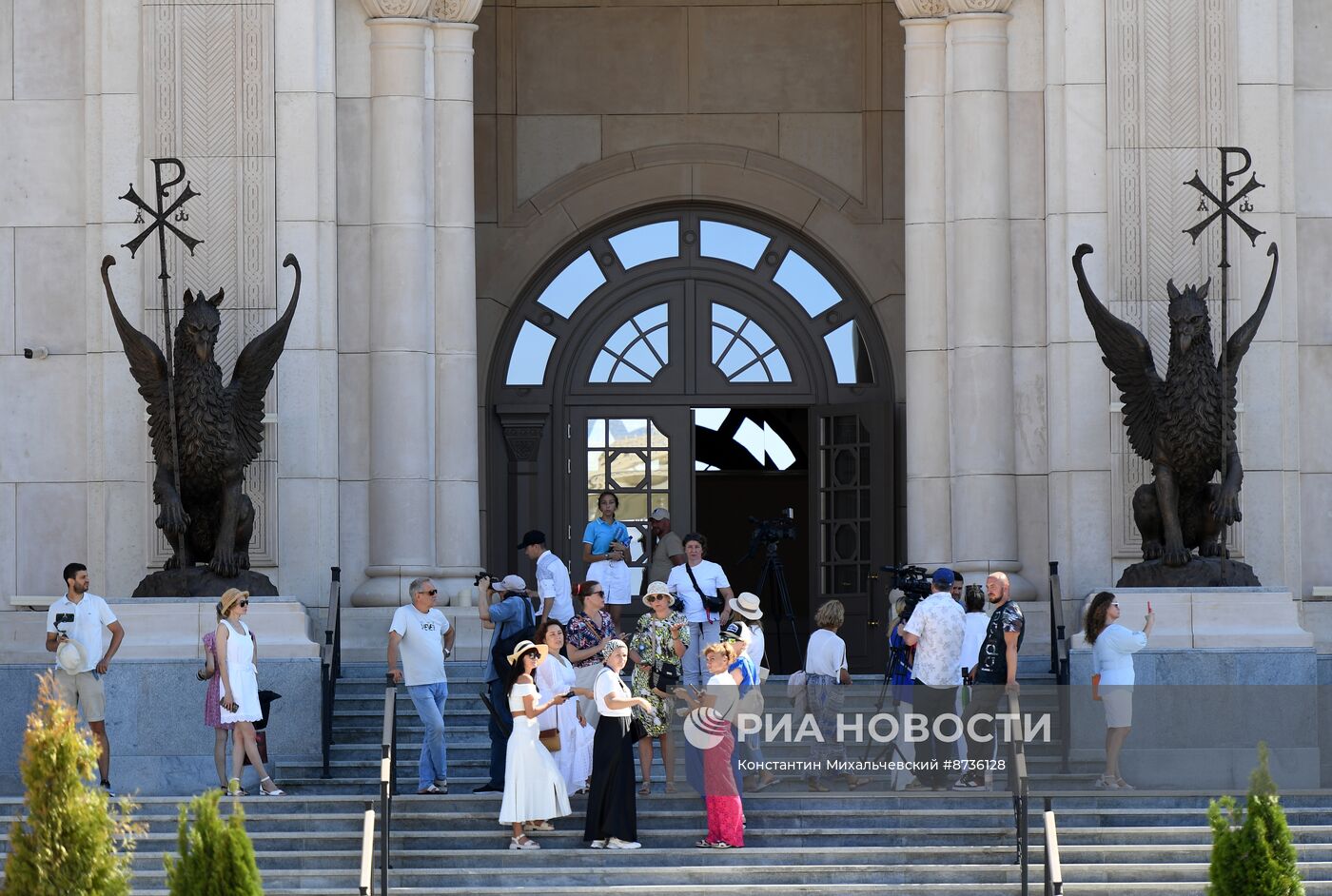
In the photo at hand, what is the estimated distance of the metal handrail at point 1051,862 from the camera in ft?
49.2

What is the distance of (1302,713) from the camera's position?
63.2ft

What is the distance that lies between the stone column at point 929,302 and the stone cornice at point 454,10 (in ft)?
13.1

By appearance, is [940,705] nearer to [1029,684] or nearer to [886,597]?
[1029,684]

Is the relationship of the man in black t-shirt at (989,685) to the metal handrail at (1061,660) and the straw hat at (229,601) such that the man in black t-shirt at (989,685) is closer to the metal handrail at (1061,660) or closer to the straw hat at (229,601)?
the metal handrail at (1061,660)

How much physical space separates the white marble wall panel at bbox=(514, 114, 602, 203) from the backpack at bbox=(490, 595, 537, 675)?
8.99 m

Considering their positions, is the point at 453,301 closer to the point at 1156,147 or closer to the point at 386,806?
the point at 1156,147

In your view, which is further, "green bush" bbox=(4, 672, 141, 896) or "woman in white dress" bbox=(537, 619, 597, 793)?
"woman in white dress" bbox=(537, 619, 597, 793)

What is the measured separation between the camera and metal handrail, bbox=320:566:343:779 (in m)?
19.5

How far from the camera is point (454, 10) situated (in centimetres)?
2255

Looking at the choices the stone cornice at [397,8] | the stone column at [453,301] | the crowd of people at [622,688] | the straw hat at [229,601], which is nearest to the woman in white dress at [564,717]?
the crowd of people at [622,688]

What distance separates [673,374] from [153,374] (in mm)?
7371

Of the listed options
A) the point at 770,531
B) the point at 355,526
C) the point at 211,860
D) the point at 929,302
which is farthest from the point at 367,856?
the point at 929,302

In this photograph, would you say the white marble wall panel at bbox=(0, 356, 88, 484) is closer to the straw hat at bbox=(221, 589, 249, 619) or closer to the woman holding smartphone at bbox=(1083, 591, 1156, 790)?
the straw hat at bbox=(221, 589, 249, 619)

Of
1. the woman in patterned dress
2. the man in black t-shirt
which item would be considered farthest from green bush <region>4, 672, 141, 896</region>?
the man in black t-shirt
